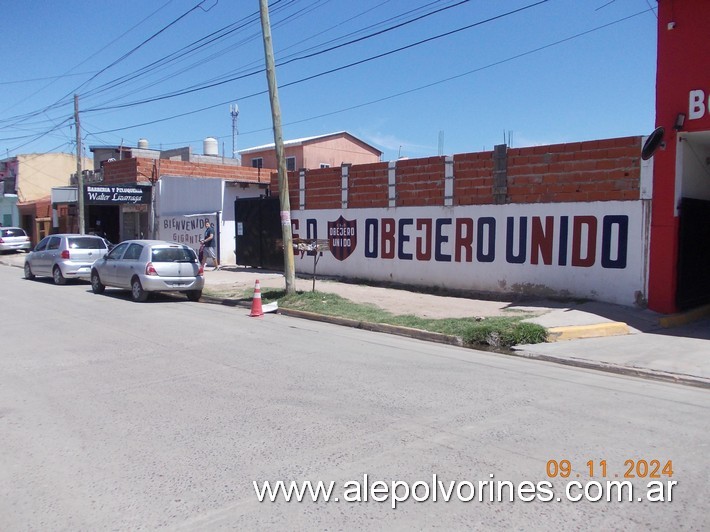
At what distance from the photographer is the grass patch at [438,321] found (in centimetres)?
1038

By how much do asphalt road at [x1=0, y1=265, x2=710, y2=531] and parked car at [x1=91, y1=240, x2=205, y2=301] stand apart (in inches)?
210

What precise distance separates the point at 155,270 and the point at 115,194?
44.9 ft

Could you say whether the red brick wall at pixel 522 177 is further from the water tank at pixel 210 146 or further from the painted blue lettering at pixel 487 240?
the water tank at pixel 210 146

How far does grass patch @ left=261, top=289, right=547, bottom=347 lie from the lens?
34.1ft

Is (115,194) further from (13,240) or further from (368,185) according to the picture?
(368,185)

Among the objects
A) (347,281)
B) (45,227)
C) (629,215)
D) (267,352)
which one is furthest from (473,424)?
(45,227)

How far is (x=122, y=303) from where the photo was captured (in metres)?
15.2

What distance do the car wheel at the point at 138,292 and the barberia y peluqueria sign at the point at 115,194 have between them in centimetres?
1197

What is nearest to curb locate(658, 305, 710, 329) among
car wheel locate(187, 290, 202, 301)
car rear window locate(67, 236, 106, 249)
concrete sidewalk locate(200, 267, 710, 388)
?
concrete sidewalk locate(200, 267, 710, 388)

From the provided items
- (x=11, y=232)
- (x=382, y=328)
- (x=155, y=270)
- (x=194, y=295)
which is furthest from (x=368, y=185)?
(x=11, y=232)

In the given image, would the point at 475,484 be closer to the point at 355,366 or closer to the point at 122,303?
the point at 355,366

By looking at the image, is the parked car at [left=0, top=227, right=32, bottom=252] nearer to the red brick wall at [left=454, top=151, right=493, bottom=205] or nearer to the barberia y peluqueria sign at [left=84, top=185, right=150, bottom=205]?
the barberia y peluqueria sign at [left=84, top=185, right=150, bottom=205]

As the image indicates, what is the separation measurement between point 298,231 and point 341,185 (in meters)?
2.64

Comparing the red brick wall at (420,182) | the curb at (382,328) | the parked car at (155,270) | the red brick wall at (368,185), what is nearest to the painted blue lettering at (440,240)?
the red brick wall at (420,182)
